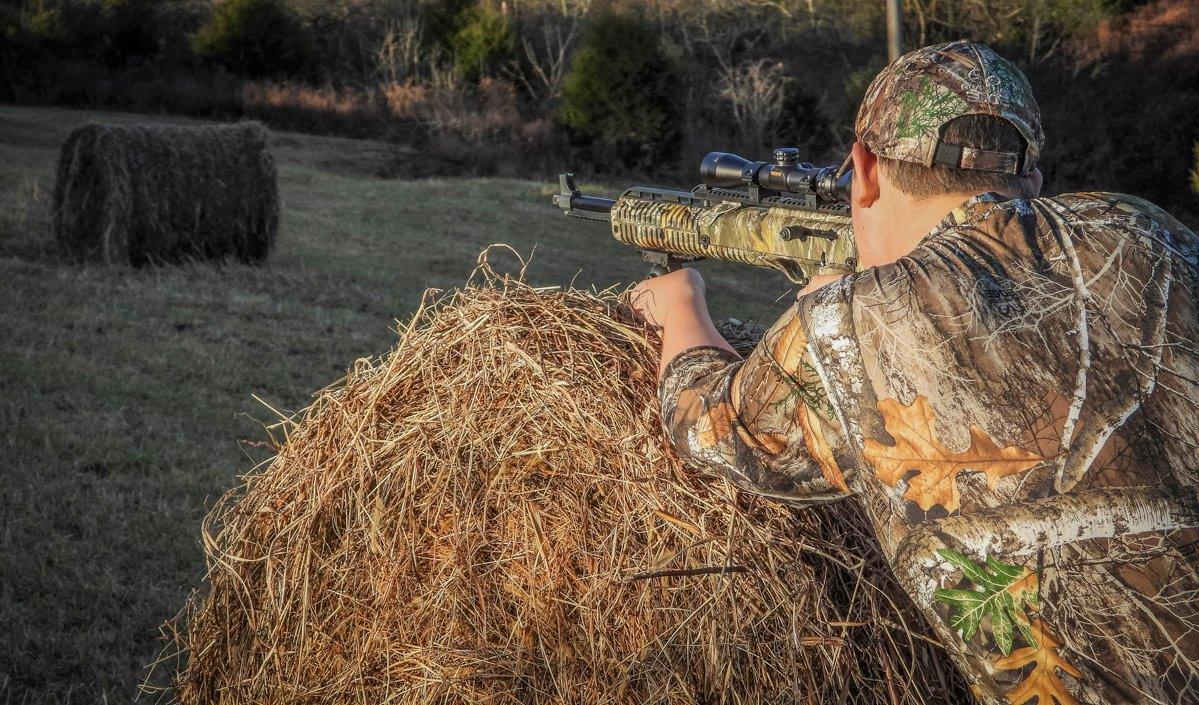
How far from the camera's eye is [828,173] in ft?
10.2

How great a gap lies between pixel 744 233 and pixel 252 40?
35181mm

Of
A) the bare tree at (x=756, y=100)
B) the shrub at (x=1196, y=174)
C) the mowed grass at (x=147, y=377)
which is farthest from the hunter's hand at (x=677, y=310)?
the bare tree at (x=756, y=100)

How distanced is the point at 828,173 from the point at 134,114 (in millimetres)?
31119

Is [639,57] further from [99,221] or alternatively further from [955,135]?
[955,135]

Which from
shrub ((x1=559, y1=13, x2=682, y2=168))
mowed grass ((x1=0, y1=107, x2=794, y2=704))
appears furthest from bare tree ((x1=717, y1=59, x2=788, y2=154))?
mowed grass ((x1=0, y1=107, x2=794, y2=704))

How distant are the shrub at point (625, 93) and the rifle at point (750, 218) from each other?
27925 mm

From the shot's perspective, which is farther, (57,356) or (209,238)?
(209,238)

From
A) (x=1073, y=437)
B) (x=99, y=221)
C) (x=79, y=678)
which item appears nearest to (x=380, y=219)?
(x=99, y=221)

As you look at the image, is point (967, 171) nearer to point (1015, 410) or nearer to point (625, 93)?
point (1015, 410)

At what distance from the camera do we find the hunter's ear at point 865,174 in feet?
7.28

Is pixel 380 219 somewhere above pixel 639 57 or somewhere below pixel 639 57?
below

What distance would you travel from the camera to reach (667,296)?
112 inches

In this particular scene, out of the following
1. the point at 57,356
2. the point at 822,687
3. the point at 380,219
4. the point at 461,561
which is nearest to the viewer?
the point at 822,687

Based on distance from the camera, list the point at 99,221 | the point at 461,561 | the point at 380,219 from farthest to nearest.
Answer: the point at 380,219 < the point at 99,221 < the point at 461,561
